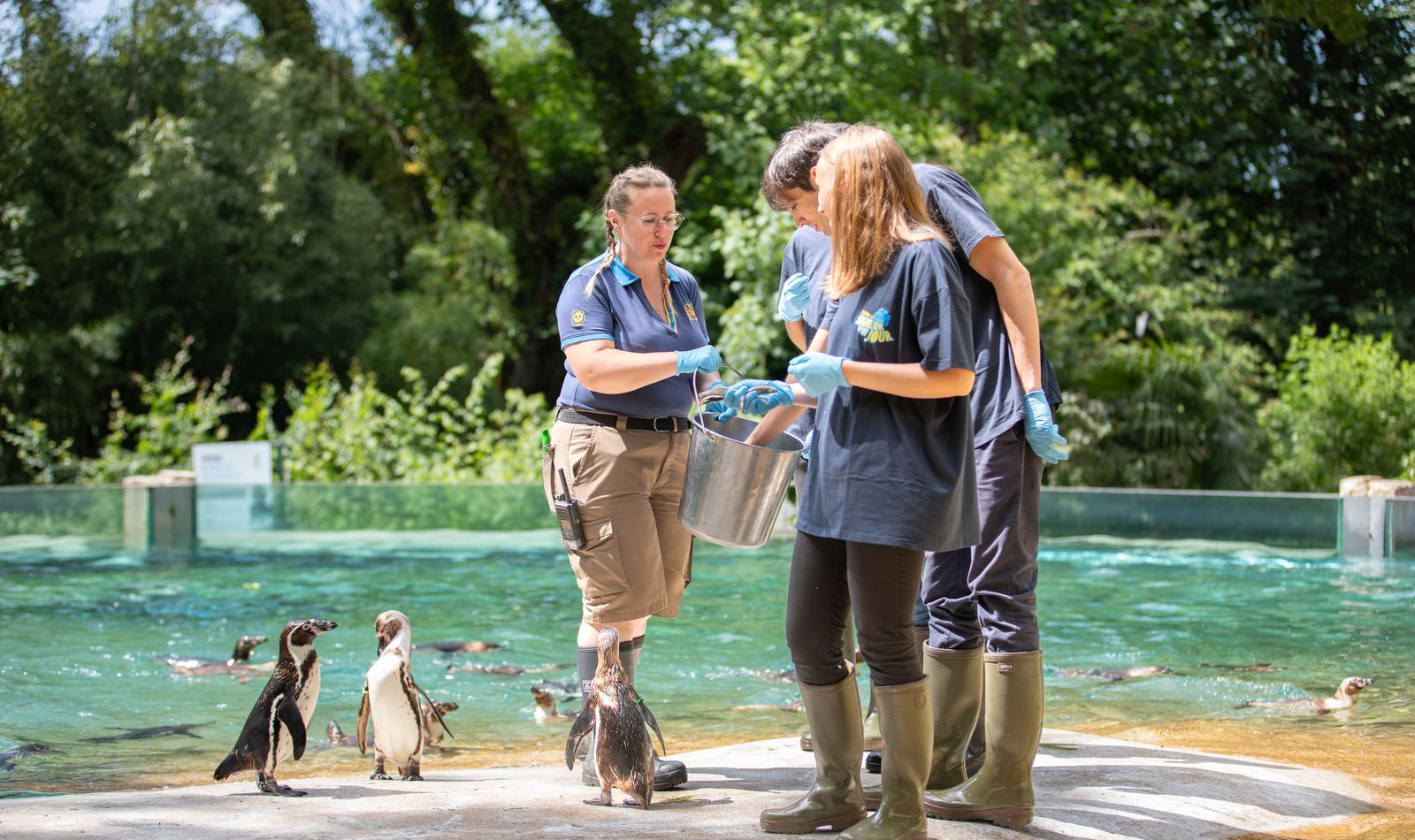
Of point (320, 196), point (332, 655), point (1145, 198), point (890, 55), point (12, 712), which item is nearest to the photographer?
point (12, 712)

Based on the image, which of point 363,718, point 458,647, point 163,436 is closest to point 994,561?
point 363,718

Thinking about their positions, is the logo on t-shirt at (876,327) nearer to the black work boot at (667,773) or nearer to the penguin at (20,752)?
the black work boot at (667,773)

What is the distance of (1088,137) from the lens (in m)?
19.1

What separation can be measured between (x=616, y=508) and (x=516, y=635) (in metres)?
3.37

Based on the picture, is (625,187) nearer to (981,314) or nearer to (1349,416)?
(981,314)

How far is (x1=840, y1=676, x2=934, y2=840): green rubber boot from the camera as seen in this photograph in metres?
2.68

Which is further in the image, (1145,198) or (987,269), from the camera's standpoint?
(1145,198)

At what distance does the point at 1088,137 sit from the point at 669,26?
6.47 meters

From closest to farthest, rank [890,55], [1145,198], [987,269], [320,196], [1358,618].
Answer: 1. [987,269]
2. [1358,618]
3. [890,55]
4. [320,196]
5. [1145,198]

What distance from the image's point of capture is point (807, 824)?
277 cm

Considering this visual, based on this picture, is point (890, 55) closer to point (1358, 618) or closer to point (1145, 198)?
point (1145, 198)

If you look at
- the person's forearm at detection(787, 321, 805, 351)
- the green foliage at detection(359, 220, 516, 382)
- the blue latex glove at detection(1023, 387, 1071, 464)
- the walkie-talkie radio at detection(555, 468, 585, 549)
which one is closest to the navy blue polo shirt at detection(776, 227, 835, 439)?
the person's forearm at detection(787, 321, 805, 351)

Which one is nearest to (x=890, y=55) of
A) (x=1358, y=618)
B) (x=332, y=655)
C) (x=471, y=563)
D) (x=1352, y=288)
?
(x=1352, y=288)

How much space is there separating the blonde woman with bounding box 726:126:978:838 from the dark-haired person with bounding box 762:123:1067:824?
28 cm
